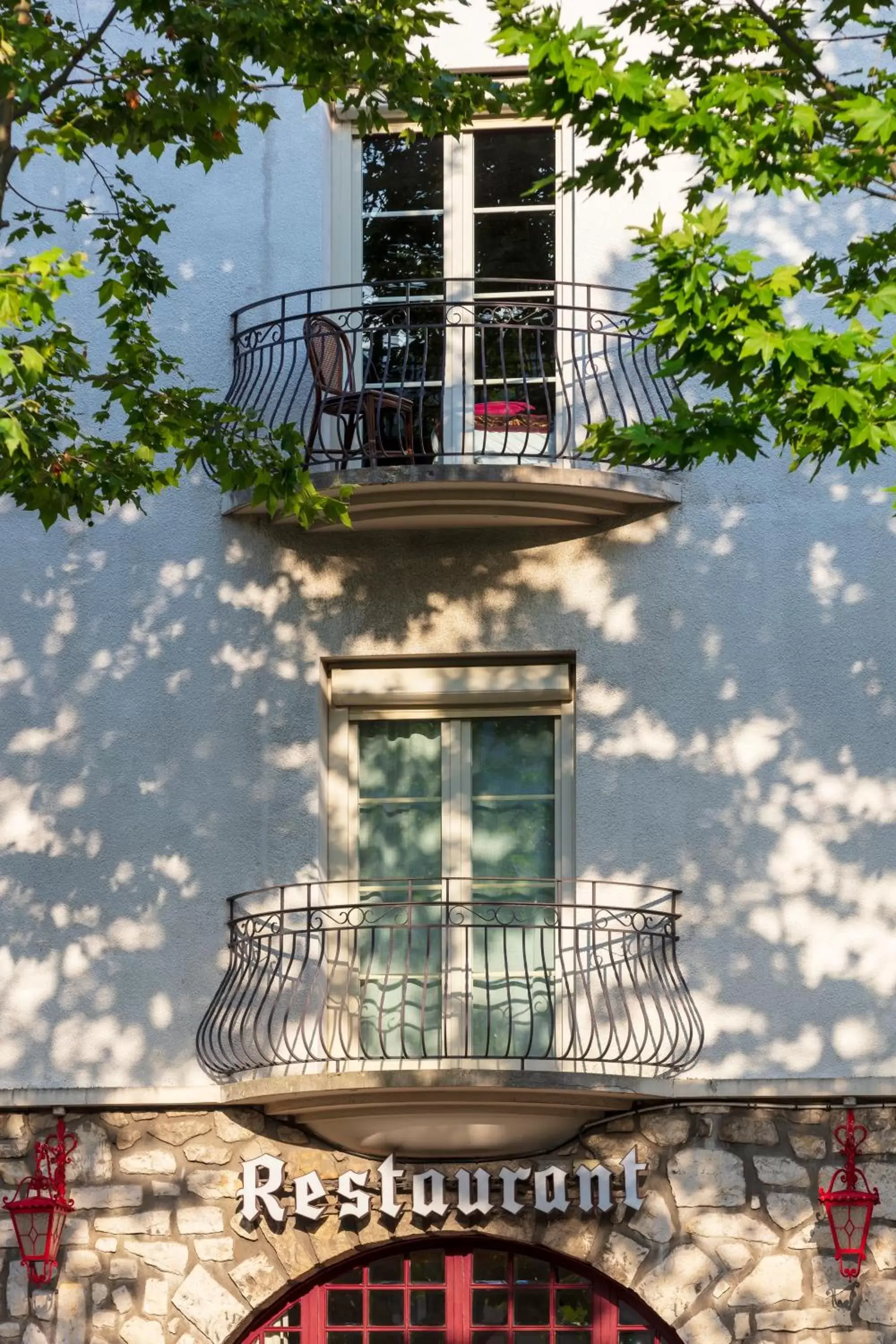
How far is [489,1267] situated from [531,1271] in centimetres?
22

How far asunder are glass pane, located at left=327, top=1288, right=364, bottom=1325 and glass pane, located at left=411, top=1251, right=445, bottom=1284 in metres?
0.31

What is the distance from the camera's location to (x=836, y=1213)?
11289 millimetres

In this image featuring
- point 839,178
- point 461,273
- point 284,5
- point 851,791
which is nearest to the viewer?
point 839,178

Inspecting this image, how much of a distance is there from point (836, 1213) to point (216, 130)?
20.3ft

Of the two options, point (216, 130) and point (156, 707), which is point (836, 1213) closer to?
point (156, 707)

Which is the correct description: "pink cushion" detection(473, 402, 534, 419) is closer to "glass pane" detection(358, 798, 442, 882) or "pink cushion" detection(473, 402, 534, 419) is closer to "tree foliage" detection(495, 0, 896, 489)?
"glass pane" detection(358, 798, 442, 882)

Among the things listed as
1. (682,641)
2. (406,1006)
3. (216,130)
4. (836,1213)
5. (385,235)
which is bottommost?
(836,1213)

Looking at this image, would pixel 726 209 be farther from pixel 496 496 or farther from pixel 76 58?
pixel 76 58

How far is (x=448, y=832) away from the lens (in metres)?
12.3

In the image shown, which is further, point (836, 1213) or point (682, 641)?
point (682, 641)

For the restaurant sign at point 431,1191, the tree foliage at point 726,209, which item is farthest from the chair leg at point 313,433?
the restaurant sign at point 431,1191

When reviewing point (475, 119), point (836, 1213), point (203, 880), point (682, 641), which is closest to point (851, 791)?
point (682, 641)

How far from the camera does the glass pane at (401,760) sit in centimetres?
1251

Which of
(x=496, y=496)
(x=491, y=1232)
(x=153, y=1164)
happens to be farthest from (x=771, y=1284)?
(x=496, y=496)
